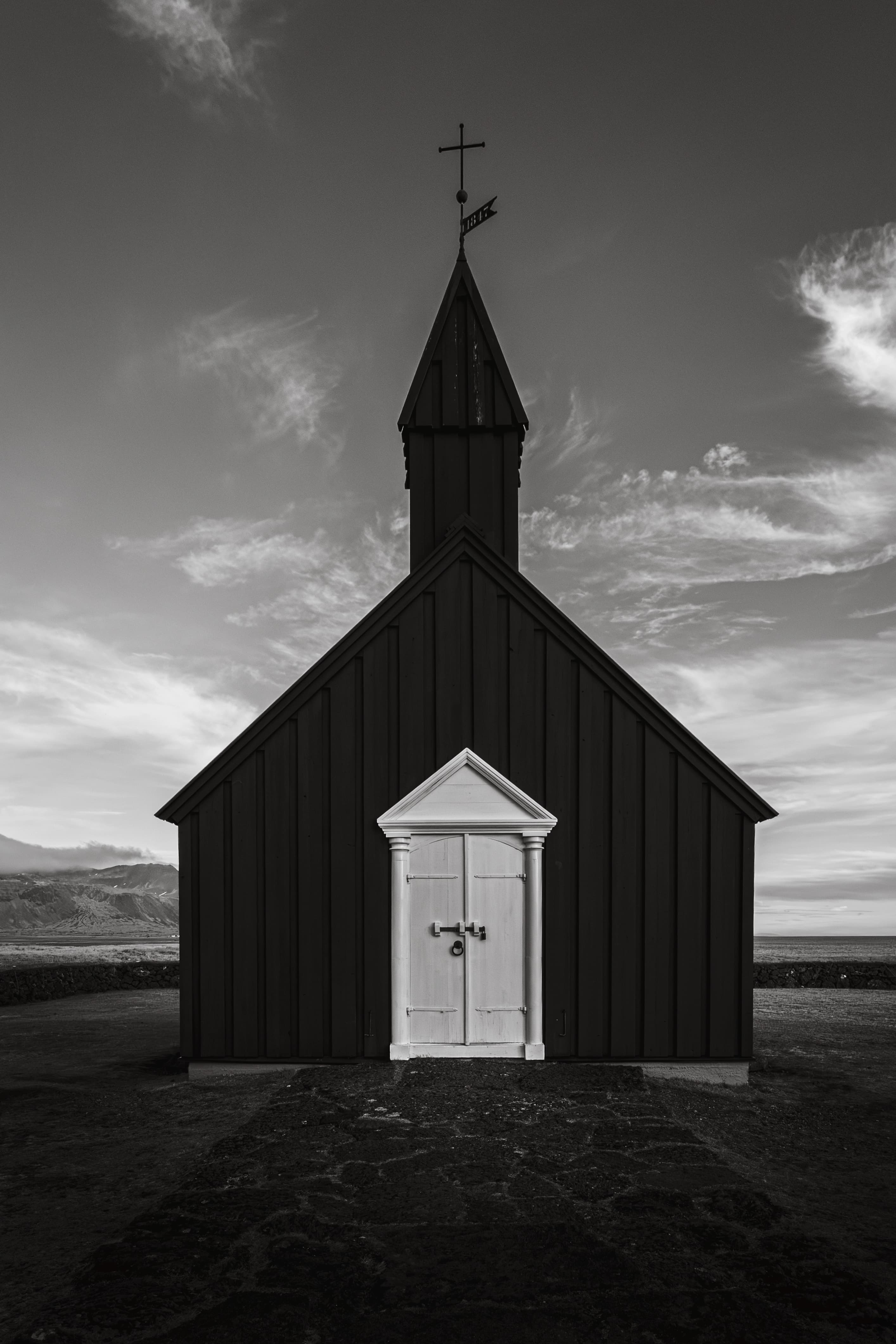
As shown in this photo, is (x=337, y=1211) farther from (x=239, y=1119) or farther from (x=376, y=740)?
(x=376, y=740)

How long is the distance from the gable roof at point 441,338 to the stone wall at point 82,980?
1436 centimetres

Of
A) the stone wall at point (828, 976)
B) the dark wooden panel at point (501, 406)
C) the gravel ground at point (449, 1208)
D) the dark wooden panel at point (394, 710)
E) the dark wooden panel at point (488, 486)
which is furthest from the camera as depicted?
the stone wall at point (828, 976)

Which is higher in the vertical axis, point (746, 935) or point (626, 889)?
point (626, 889)

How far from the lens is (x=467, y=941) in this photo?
34.8ft

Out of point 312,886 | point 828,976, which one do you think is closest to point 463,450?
point 312,886

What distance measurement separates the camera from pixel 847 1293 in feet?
15.9

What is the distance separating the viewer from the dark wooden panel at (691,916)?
10273 mm

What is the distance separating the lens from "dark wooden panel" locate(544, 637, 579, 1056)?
10359 millimetres

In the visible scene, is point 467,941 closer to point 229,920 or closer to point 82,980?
point 229,920

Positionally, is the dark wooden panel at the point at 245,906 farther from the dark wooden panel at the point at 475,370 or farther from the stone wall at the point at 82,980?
the stone wall at the point at 82,980

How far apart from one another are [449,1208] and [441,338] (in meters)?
11.1

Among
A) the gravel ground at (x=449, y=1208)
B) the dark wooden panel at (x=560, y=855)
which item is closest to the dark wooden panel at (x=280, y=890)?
the gravel ground at (x=449, y=1208)

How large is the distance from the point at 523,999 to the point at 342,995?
6.86ft

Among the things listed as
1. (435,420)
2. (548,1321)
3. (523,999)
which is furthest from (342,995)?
(435,420)
